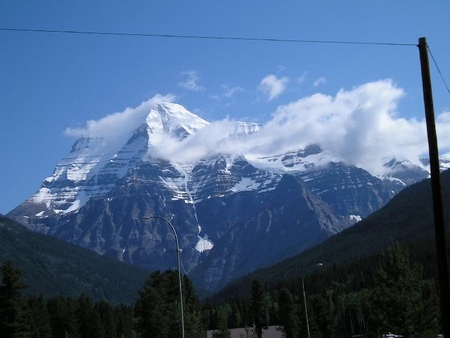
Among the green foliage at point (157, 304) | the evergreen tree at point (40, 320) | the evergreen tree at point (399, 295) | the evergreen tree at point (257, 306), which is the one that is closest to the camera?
Answer: the evergreen tree at point (399, 295)

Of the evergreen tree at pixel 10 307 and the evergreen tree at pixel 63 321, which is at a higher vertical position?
the evergreen tree at pixel 10 307

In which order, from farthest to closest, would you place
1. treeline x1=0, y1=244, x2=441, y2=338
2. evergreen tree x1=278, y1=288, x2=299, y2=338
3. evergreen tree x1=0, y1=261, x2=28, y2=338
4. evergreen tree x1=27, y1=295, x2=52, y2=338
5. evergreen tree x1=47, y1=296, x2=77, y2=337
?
evergreen tree x1=47, y1=296, x2=77, y2=337 < evergreen tree x1=27, y1=295, x2=52, y2=338 < evergreen tree x1=278, y1=288, x2=299, y2=338 < evergreen tree x1=0, y1=261, x2=28, y2=338 < treeline x1=0, y1=244, x2=441, y2=338

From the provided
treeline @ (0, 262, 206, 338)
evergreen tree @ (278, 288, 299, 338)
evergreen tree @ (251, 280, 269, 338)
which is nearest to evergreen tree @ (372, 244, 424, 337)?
treeline @ (0, 262, 206, 338)

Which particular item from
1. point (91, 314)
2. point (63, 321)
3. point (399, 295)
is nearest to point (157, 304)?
point (63, 321)

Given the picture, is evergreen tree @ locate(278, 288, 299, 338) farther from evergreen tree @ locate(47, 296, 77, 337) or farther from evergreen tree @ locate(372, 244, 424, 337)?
evergreen tree @ locate(372, 244, 424, 337)

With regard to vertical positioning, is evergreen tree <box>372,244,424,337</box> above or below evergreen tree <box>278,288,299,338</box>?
above

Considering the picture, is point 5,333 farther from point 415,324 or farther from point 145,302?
point 415,324

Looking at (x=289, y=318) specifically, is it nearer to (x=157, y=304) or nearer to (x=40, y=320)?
(x=157, y=304)

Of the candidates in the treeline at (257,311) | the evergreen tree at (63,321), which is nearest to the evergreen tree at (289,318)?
the treeline at (257,311)

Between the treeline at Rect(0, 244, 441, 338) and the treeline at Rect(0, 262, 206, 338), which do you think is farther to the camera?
the treeline at Rect(0, 262, 206, 338)

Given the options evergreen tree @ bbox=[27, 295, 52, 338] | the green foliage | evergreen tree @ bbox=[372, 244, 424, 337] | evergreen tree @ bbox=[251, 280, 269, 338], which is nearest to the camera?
evergreen tree @ bbox=[372, 244, 424, 337]

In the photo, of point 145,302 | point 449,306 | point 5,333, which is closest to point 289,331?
point 145,302

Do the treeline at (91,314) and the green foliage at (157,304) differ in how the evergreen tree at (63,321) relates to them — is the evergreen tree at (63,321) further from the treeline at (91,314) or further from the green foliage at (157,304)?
the green foliage at (157,304)

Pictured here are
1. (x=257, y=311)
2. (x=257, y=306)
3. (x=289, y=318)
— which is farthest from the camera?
(x=257, y=306)
